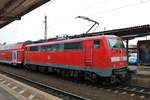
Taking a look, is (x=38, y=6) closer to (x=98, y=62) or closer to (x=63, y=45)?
(x=98, y=62)

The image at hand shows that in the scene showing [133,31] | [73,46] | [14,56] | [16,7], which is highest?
[16,7]

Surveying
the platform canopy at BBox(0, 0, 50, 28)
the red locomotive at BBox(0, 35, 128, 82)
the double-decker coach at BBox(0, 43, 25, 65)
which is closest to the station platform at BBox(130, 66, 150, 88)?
the red locomotive at BBox(0, 35, 128, 82)

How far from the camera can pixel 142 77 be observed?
59.6ft

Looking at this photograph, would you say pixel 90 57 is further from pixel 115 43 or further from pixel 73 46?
pixel 73 46

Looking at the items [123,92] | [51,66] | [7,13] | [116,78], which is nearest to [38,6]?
[7,13]

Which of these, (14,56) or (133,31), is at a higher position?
(133,31)

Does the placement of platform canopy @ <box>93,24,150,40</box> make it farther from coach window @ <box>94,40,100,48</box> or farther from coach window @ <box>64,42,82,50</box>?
coach window @ <box>64,42,82,50</box>

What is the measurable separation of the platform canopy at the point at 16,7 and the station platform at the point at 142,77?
8.92 metres

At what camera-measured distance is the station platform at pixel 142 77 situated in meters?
17.2

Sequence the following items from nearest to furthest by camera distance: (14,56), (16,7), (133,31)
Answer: (16,7)
(133,31)
(14,56)

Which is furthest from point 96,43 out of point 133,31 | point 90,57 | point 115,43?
point 133,31

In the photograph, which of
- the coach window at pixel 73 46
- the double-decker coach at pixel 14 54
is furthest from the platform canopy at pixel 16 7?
the double-decker coach at pixel 14 54

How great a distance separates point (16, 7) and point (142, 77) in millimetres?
10447

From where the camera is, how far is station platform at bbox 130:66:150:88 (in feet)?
56.4
